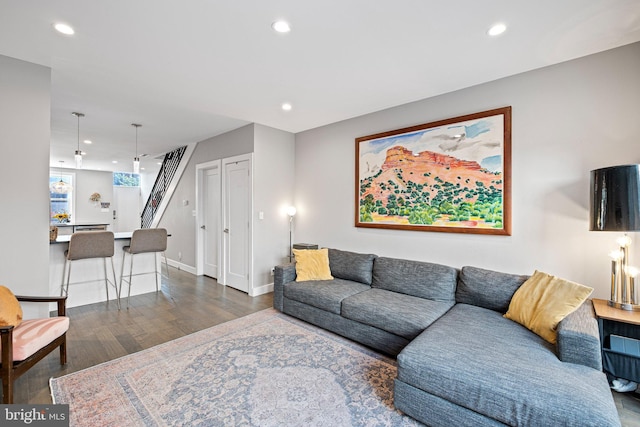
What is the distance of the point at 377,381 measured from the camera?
7.15 ft

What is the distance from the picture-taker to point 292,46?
229 cm

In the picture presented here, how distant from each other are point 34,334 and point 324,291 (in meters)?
2.41

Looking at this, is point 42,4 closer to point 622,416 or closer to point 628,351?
point 628,351

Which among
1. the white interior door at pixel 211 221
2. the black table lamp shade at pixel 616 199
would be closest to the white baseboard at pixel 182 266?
the white interior door at pixel 211 221

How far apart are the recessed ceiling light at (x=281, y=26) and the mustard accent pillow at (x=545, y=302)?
282 cm

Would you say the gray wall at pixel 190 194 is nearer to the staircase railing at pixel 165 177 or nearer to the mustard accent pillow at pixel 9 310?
the staircase railing at pixel 165 177

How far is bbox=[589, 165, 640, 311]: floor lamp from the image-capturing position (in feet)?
6.13

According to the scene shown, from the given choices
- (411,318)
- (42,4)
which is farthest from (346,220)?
(42,4)

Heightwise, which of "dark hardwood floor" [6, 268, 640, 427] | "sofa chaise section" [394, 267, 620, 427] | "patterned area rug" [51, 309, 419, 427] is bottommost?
"patterned area rug" [51, 309, 419, 427]

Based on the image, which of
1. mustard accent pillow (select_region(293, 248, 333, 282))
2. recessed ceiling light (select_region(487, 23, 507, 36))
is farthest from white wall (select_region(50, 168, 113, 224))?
recessed ceiling light (select_region(487, 23, 507, 36))

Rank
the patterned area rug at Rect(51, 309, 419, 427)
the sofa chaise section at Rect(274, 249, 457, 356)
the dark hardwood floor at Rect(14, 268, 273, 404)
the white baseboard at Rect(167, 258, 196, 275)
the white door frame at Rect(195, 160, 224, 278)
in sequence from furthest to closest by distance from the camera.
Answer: the white baseboard at Rect(167, 258, 196, 275)
the white door frame at Rect(195, 160, 224, 278)
the sofa chaise section at Rect(274, 249, 457, 356)
the dark hardwood floor at Rect(14, 268, 273, 404)
the patterned area rug at Rect(51, 309, 419, 427)

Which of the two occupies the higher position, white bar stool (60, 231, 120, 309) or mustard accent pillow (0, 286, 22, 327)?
white bar stool (60, 231, 120, 309)

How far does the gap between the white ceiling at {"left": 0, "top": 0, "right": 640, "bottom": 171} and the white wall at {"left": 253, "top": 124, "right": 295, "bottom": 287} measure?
0.93 metres

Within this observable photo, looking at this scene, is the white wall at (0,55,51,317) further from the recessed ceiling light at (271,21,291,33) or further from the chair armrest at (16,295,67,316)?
the recessed ceiling light at (271,21,291,33)
